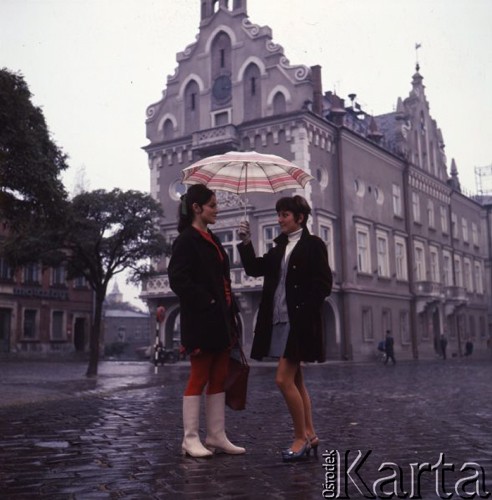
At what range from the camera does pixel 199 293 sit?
5.15m

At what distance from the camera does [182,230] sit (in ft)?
18.3

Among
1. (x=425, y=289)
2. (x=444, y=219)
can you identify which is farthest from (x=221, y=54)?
(x=444, y=219)

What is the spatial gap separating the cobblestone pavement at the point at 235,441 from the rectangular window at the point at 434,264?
103ft

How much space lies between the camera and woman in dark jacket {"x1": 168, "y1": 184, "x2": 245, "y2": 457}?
5176mm

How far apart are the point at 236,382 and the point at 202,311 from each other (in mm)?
774

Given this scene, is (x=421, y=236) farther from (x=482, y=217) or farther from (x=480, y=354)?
(x=482, y=217)

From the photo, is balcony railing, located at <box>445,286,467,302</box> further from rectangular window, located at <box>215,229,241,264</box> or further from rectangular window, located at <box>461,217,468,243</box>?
rectangular window, located at <box>215,229,241,264</box>

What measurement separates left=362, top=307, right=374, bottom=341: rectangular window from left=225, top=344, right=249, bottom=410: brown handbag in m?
28.4

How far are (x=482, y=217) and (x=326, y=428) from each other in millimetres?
52054

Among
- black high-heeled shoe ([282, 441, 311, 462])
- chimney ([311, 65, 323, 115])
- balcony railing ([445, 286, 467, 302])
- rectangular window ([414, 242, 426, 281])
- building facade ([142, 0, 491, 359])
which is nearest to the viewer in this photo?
black high-heeled shoe ([282, 441, 311, 462])

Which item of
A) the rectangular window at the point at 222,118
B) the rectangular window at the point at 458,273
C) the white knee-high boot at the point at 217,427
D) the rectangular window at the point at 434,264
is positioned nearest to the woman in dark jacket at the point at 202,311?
the white knee-high boot at the point at 217,427

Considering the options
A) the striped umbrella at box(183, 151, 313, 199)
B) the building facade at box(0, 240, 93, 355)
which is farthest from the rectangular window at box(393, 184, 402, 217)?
the striped umbrella at box(183, 151, 313, 199)

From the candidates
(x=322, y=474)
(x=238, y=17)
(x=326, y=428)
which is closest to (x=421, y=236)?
(x=238, y=17)

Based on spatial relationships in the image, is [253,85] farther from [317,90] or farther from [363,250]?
[363,250]
